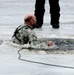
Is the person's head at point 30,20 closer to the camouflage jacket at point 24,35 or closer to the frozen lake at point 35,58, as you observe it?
the camouflage jacket at point 24,35

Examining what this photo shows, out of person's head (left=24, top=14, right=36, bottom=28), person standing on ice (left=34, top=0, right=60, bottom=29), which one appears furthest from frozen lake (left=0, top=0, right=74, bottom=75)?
person's head (left=24, top=14, right=36, bottom=28)

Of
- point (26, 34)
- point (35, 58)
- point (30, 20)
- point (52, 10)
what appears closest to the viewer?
point (35, 58)

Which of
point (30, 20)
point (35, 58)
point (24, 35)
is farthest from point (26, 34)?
point (35, 58)

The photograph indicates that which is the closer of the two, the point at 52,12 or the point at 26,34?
the point at 26,34

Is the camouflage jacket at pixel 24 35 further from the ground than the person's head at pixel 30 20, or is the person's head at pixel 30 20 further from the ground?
the person's head at pixel 30 20

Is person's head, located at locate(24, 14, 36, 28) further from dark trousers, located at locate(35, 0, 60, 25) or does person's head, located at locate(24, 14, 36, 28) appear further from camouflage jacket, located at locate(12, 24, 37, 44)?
dark trousers, located at locate(35, 0, 60, 25)

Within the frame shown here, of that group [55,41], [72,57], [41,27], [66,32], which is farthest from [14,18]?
[72,57]

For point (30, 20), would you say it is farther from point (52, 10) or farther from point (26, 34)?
point (52, 10)

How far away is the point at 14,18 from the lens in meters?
11.7

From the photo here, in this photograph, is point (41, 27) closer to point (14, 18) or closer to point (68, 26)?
point (68, 26)

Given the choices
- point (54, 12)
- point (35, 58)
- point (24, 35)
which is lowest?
point (35, 58)

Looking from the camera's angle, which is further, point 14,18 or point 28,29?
point 14,18

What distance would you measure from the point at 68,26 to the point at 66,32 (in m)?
1.05

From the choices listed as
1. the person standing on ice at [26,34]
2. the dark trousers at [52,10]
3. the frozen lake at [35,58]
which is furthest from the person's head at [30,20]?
the dark trousers at [52,10]
